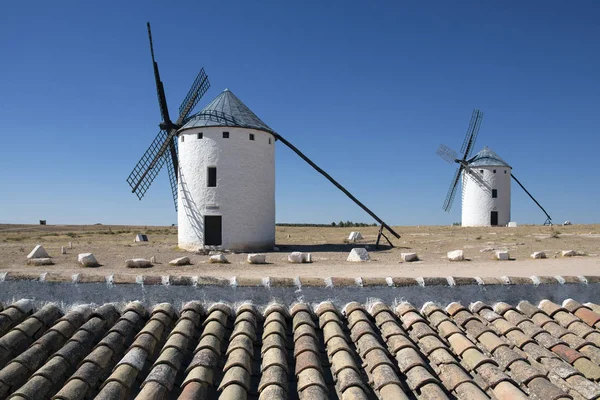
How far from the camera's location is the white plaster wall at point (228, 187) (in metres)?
19.9

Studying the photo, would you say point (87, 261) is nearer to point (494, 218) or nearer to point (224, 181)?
point (224, 181)

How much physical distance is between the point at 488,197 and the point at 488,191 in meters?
0.45

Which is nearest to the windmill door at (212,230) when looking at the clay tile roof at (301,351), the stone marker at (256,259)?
the stone marker at (256,259)

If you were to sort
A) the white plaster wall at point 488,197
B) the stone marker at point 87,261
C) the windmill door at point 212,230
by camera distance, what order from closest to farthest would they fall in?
the stone marker at point 87,261, the windmill door at point 212,230, the white plaster wall at point 488,197

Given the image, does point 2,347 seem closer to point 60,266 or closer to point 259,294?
point 259,294

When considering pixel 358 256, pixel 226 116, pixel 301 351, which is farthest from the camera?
pixel 226 116

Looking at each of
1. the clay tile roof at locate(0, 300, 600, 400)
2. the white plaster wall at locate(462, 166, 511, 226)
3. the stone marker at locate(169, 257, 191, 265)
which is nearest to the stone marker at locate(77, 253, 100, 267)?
the stone marker at locate(169, 257, 191, 265)

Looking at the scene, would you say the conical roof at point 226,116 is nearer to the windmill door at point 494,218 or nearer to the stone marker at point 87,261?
the stone marker at point 87,261

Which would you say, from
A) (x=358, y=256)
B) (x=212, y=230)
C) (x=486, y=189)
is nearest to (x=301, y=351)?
(x=358, y=256)

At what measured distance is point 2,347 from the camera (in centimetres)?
407

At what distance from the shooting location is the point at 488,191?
121 feet

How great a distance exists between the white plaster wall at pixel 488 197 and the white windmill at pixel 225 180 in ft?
71.6

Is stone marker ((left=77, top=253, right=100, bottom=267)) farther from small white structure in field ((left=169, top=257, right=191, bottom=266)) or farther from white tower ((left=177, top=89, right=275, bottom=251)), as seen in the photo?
white tower ((left=177, top=89, right=275, bottom=251))

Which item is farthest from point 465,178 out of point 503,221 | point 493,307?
point 493,307
